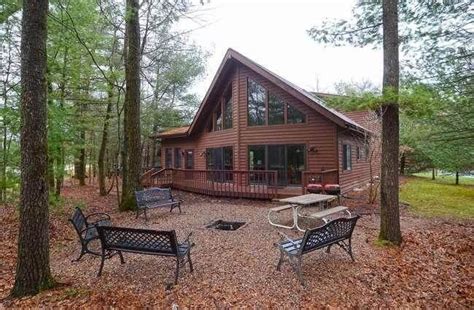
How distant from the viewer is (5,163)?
7.22m

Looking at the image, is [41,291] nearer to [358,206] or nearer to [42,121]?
[42,121]

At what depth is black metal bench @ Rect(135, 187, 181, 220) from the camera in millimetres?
8217

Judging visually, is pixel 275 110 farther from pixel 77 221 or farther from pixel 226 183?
pixel 77 221

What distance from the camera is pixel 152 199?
346 inches

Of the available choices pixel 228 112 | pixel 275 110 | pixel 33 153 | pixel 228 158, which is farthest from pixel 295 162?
pixel 33 153

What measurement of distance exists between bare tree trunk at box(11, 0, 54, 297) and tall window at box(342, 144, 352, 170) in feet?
38.1

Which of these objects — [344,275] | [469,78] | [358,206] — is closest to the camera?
[344,275]

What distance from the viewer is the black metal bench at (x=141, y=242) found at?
415 centimetres

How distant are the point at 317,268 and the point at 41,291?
3.99 m

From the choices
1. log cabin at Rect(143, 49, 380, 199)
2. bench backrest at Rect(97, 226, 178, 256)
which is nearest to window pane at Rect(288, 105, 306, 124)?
log cabin at Rect(143, 49, 380, 199)

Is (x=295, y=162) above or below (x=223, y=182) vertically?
above

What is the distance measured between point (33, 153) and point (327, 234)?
437cm

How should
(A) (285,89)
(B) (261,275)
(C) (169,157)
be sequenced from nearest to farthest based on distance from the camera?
1. (B) (261,275)
2. (A) (285,89)
3. (C) (169,157)

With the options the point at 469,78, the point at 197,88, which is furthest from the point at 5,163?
the point at 197,88
